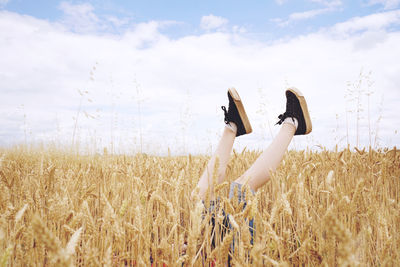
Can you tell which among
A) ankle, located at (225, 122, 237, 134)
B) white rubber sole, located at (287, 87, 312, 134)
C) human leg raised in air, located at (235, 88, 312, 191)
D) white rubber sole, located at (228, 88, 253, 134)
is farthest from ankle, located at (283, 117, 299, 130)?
ankle, located at (225, 122, 237, 134)

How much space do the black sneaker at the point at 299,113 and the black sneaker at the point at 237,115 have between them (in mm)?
323

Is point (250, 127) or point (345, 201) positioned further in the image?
point (250, 127)

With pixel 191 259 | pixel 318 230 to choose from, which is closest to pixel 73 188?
pixel 191 259

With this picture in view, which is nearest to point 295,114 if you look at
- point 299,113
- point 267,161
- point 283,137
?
point 299,113

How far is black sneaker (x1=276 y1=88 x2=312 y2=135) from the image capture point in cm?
265

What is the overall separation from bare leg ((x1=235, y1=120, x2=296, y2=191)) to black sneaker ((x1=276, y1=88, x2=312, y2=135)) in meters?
0.15

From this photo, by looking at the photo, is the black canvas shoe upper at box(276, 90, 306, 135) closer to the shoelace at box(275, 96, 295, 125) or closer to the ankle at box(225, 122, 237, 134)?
the shoelace at box(275, 96, 295, 125)

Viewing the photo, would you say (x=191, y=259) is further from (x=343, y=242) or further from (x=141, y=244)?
(x=343, y=242)

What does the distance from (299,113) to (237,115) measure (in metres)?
0.58

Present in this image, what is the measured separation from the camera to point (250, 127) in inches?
108

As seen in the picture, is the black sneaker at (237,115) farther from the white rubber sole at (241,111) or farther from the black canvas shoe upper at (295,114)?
the black canvas shoe upper at (295,114)

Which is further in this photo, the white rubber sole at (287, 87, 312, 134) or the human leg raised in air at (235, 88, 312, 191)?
the white rubber sole at (287, 87, 312, 134)

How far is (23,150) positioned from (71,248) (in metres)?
7.99

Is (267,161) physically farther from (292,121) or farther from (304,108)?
(304,108)
